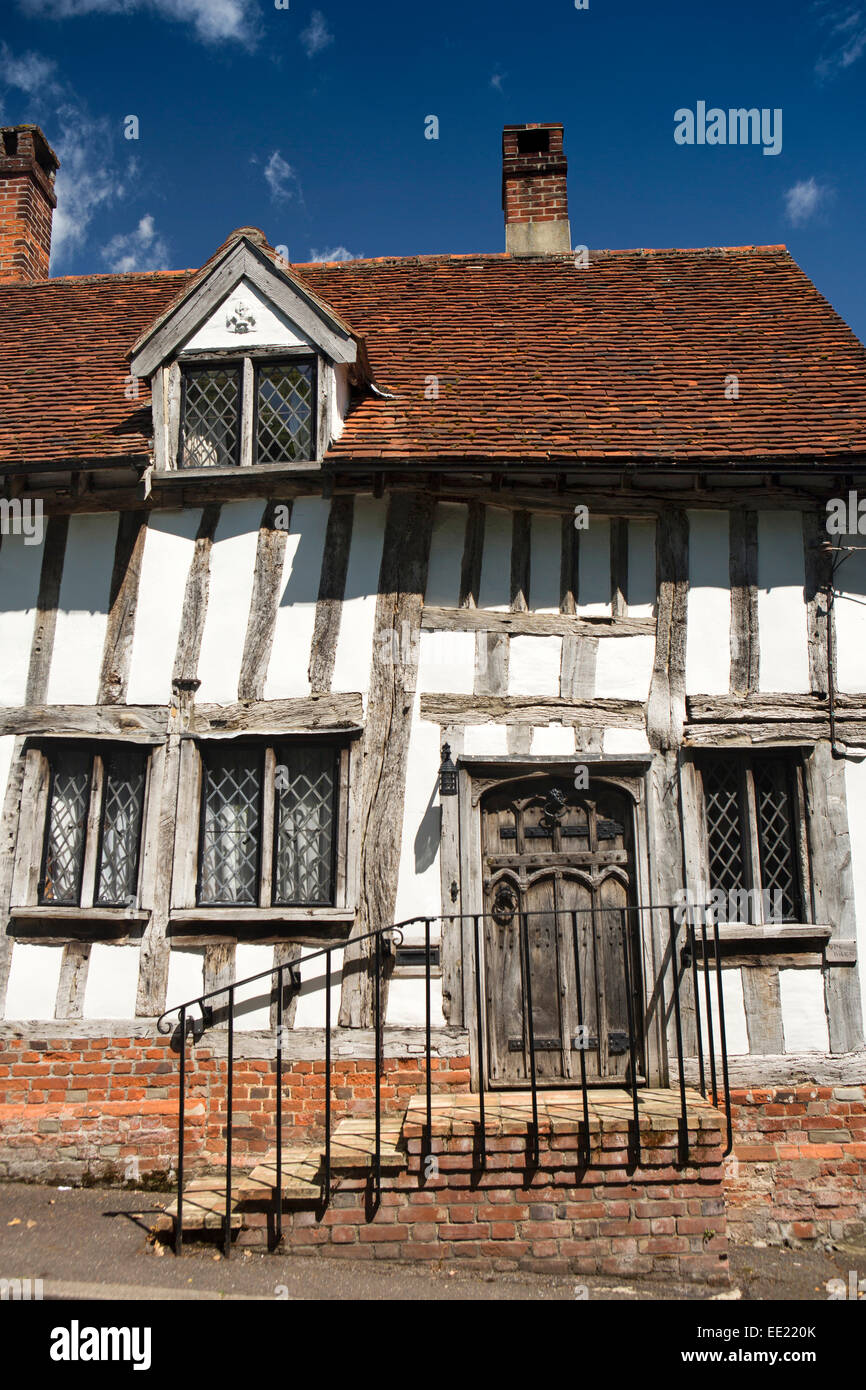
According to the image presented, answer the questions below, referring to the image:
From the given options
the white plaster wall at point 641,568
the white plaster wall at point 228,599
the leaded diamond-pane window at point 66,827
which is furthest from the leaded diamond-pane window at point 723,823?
the leaded diamond-pane window at point 66,827

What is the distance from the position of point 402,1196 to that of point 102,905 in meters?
3.28

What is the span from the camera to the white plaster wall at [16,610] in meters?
7.22

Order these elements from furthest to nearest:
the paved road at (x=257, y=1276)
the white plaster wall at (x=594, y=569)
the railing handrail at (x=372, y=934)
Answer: the white plaster wall at (x=594, y=569) < the railing handrail at (x=372, y=934) < the paved road at (x=257, y=1276)

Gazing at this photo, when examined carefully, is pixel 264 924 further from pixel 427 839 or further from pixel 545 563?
pixel 545 563

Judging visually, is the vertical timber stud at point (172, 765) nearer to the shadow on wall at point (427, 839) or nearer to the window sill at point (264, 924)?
the window sill at point (264, 924)

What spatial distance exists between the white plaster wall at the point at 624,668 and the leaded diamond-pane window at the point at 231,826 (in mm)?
2786

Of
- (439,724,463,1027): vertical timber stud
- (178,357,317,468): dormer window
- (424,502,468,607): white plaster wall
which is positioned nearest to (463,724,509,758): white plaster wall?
(439,724,463,1027): vertical timber stud

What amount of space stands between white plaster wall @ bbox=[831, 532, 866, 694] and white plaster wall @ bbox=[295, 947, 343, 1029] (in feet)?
14.4

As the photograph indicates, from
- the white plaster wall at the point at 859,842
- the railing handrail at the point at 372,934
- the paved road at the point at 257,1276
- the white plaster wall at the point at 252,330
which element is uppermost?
the white plaster wall at the point at 252,330

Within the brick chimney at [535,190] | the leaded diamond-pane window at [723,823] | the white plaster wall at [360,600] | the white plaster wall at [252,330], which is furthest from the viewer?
the brick chimney at [535,190]

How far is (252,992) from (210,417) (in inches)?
186
